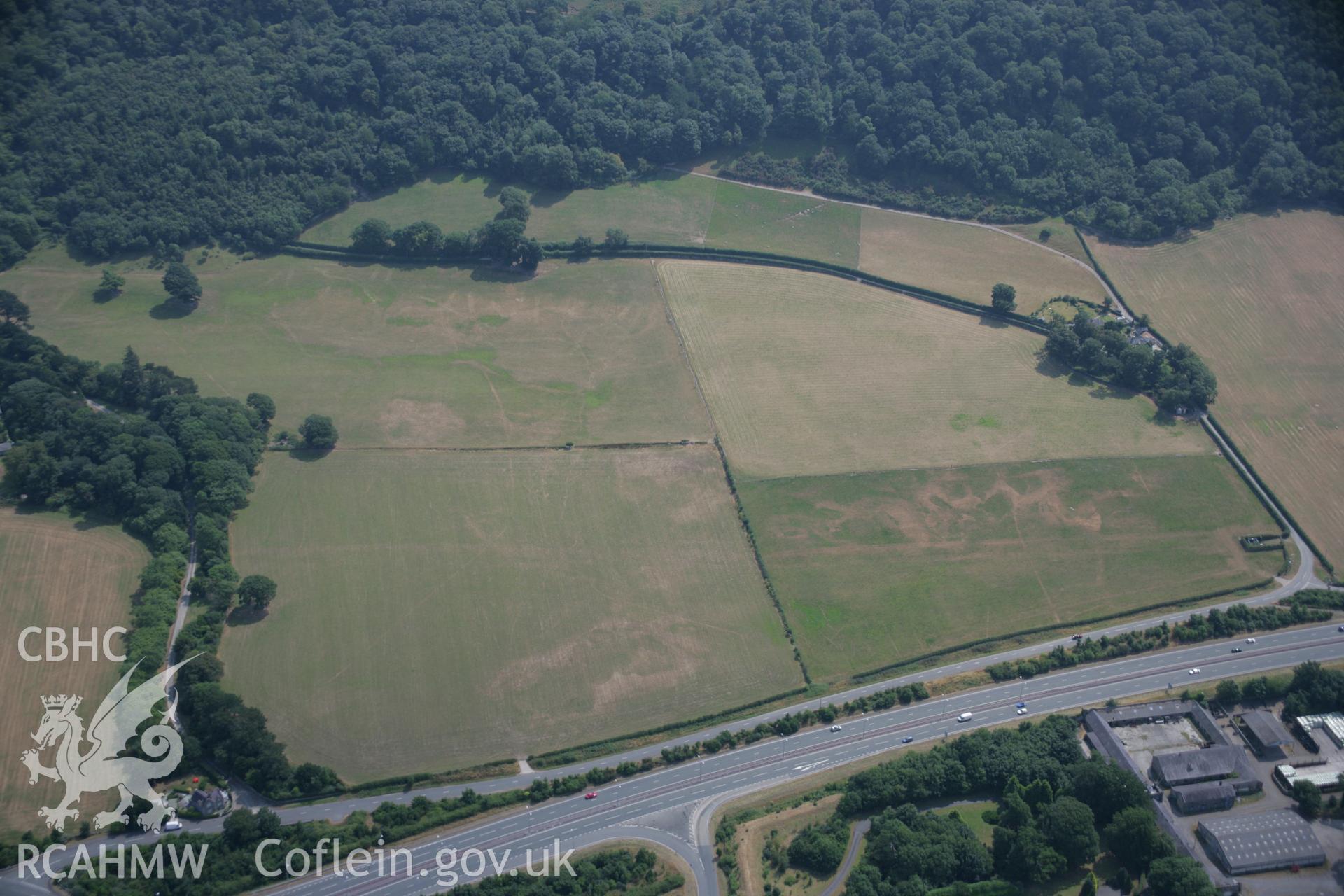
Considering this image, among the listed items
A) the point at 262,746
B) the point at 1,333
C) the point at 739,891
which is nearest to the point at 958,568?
the point at 739,891

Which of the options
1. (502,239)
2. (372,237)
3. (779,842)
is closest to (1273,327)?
(779,842)

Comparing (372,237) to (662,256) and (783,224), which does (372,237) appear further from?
(783,224)

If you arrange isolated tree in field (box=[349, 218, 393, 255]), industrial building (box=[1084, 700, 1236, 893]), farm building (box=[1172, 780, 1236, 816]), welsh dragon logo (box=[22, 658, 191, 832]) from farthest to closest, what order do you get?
isolated tree in field (box=[349, 218, 393, 255]) → farm building (box=[1172, 780, 1236, 816]) → industrial building (box=[1084, 700, 1236, 893]) → welsh dragon logo (box=[22, 658, 191, 832])

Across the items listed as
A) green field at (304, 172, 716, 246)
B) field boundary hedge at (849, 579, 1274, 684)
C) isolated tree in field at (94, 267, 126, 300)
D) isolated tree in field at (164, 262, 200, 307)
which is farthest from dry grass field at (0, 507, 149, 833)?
field boundary hedge at (849, 579, 1274, 684)

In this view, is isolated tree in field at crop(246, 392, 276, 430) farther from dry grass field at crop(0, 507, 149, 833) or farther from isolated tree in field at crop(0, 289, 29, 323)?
isolated tree in field at crop(0, 289, 29, 323)

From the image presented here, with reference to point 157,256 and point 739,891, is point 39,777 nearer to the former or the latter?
point 739,891

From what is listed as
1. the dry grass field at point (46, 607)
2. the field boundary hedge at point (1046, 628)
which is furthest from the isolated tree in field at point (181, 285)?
the field boundary hedge at point (1046, 628)

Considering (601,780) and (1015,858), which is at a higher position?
(1015,858)
